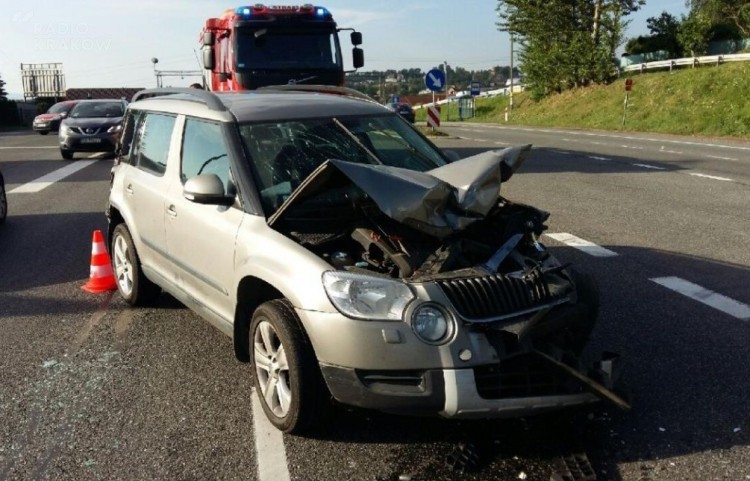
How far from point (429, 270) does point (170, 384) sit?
195 centimetres

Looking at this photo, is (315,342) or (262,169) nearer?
(315,342)

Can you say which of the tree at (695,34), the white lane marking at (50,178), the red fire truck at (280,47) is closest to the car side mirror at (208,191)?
the red fire truck at (280,47)

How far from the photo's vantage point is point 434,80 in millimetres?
28844

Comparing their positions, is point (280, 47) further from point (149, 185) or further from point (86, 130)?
point (149, 185)

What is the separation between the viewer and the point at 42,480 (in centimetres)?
375

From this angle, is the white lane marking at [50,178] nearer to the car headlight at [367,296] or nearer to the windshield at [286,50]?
the windshield at [286,50]

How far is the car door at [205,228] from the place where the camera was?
4699 mm

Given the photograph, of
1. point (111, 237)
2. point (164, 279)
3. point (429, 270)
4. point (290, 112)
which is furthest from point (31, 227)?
point (429, 270)

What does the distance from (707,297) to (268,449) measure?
4109mm

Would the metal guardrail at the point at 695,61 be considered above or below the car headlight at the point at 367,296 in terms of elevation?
above

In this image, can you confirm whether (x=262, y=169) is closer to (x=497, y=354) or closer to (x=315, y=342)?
(x=315, y=342)

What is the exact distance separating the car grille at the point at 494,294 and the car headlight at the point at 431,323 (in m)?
0.08

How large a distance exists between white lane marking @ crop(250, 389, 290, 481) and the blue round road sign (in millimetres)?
25151

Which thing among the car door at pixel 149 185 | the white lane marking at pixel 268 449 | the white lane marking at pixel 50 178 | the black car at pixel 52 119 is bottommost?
the white lane marking at pixel 268 449
